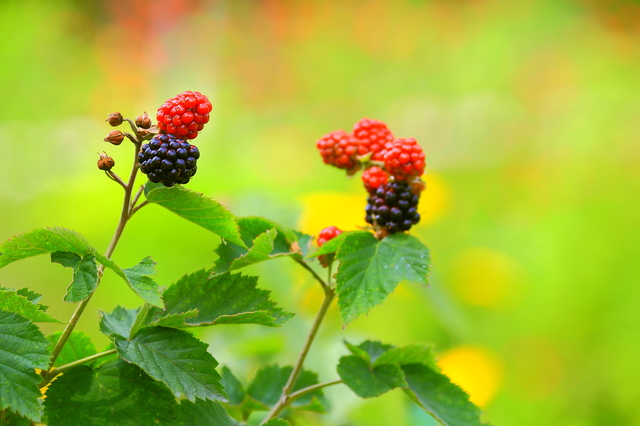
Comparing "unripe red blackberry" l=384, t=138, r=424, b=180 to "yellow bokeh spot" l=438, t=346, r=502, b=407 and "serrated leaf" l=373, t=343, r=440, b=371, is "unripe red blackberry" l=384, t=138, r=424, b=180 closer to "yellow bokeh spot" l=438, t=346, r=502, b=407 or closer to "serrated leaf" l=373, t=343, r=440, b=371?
"serrated leaf" l=373, t=343, r=440, b=371

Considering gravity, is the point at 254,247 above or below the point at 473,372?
below

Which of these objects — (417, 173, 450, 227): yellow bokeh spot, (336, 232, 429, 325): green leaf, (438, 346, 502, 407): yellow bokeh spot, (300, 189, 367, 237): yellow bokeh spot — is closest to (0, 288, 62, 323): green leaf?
(336, 232, 429, 325): green leaf

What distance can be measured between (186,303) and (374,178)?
0.24 metres

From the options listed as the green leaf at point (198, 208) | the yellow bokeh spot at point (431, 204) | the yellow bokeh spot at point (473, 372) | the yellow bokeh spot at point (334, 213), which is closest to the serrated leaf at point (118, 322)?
the green leaf at point (198, 208)

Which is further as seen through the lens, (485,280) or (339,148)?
(485,280)

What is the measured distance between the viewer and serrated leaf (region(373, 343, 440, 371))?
0.64 metres

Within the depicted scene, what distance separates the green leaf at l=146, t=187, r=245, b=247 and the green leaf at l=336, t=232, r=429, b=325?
0.11 meters

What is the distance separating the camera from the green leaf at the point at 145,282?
456 millimetres

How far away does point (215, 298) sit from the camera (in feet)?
1.83

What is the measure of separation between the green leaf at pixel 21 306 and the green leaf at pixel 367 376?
287mm

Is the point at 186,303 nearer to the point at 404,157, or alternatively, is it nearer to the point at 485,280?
the point at 404,157

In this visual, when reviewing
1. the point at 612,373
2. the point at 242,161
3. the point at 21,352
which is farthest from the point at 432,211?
the point at 21,352

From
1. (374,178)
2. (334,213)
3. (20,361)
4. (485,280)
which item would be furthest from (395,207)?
(485,280)

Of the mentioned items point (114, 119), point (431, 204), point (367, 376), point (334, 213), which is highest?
point (431, 204)
